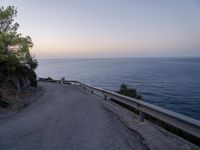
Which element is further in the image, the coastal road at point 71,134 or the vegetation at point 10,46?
the vegetation at point 10,46

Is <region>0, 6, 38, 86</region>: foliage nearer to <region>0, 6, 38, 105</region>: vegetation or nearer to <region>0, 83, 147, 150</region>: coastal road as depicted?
<region>0, 6, 38, 105</region>: vegetation

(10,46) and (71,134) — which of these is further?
(10,46)

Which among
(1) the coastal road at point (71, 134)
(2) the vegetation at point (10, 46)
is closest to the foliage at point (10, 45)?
(2) the vegetation at point (10, 46)

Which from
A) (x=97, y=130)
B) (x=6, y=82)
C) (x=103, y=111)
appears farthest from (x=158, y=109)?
(x=6, y=82)

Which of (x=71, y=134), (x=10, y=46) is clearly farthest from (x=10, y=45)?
(x=71, y=134)

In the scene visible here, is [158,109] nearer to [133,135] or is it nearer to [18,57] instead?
[133,135]

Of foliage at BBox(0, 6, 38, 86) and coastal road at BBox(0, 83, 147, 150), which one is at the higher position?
foliage at BBox(0, 6, 38, 86)

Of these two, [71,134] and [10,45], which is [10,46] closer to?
[10,45]

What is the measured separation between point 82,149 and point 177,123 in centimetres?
244

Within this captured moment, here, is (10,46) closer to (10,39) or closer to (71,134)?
(10,39)

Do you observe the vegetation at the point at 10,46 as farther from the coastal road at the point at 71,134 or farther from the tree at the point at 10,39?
the coastal road at the point at 71,134

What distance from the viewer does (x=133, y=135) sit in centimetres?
762

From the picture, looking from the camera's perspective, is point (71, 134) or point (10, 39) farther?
point (10, 39)

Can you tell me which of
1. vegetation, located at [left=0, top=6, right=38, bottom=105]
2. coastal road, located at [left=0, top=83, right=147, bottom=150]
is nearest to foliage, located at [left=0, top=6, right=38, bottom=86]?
vegetation, located at [left=0, top=6, right=38, bottom=105]
